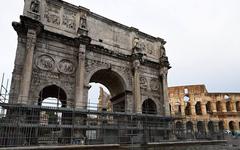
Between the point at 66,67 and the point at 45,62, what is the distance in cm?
151

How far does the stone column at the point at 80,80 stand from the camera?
12805mm

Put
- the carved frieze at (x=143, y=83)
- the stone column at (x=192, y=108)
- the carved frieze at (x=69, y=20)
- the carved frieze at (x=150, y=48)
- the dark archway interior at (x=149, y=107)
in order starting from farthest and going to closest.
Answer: the stone column at (x=192, y=108), the carved frieze at (x=150, y=48), the dark archway interior at (x=149, y=107), the carved frieze at (x=143, y=83), the carved frieze at (x=69, y=20)

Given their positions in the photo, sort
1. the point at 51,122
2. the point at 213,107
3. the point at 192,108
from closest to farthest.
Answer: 1. the point at 51,122
2. the point at 213,107
3. the point at 192,108

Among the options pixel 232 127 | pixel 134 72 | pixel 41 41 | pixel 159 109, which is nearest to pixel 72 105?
pixel 41 41

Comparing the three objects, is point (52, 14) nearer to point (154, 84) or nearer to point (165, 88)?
point (154, 84)

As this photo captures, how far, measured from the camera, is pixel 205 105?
115 feet

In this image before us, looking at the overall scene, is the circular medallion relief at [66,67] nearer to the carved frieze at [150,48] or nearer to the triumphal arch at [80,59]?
the triumphal arch at [80,59]

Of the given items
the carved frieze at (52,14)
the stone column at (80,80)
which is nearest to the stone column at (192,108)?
the stone column at (80,80)

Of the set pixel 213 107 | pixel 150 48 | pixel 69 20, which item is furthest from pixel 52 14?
pixel 213 107

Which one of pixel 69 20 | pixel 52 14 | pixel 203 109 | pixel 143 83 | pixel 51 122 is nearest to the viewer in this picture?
pixel 51 122

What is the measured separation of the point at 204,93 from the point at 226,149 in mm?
25639

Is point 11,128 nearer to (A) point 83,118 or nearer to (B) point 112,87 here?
(A) point 83,118

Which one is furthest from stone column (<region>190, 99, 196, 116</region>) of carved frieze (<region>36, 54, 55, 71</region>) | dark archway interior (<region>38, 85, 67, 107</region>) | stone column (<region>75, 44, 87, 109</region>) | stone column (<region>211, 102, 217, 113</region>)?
carved frieze (<region>36, 54, 55, 71</region>)

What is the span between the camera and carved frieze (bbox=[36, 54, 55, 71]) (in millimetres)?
12867
